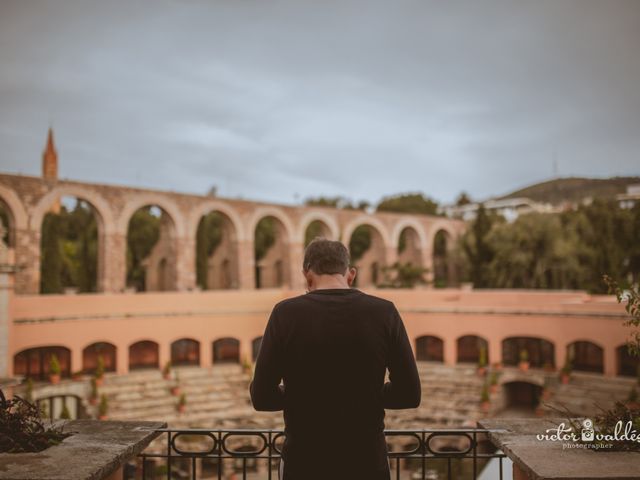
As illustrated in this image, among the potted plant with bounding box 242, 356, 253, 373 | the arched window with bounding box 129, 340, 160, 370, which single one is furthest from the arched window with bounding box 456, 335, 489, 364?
the arched window with bounding box 129, 340, 160, 370

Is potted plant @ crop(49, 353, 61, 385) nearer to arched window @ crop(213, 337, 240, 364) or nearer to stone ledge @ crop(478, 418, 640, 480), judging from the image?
arched window @ crop(213, 337, 240, 364)

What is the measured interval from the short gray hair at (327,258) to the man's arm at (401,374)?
267 millimetres

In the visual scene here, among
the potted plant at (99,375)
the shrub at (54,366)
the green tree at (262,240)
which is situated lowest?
the potted plant at (99,375)

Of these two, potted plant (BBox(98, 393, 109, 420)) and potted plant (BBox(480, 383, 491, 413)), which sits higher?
potted plant (BBox(98, 393, 109, 420))

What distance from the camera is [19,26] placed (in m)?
17.7

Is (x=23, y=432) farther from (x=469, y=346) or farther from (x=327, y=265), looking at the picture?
(x=469, y=346)

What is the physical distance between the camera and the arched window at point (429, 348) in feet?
66.2

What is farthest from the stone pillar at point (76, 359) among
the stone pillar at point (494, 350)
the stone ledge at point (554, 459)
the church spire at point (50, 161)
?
the church spire at point (50, 161)

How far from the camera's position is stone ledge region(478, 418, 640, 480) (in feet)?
6.62

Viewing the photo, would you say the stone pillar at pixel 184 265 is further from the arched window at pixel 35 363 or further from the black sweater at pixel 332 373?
the black sweater at pixel 332 373

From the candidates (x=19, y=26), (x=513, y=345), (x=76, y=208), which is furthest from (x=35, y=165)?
(x=513, y=345)

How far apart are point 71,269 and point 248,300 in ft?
45.9

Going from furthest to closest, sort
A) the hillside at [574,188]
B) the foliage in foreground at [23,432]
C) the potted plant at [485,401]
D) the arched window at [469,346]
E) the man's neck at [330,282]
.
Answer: the hillside at [574,188]
the arched window at [469,346]
the potted plant at [485,401]
the foliage in foreground at [23,432]
the man's neck at [330,282]

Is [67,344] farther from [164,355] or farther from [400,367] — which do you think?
[400,367]
